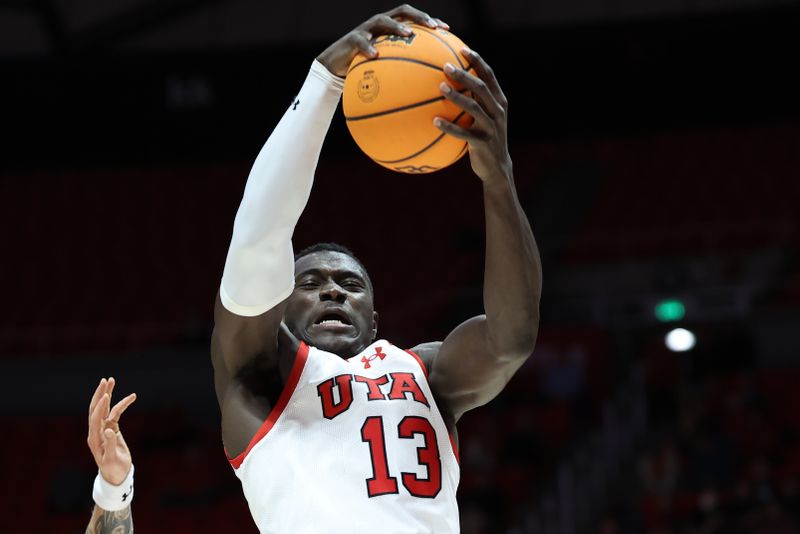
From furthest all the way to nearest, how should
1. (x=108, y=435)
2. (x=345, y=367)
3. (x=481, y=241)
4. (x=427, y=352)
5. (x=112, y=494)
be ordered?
1. (x=481, y=241)
2. (x=112, y=494)
3. (x=108, y=435)
4. (x=427, y=352)
5. (x=345, y=367)

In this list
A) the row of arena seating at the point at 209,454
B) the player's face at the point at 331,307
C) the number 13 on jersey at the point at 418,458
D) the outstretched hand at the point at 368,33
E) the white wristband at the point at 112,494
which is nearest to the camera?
the outstretched hand at the point at 368,33

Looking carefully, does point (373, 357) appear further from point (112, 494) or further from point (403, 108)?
point (112, 494)

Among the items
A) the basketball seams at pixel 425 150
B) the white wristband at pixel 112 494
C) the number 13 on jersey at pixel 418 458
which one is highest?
the basketball seams at pixel 425 150

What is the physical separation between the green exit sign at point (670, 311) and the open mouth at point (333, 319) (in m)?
11.4

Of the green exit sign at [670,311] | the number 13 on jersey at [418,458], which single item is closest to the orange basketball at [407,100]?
the number 13 on jersey at [418,458]

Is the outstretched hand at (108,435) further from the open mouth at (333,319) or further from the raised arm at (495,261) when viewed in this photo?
the raised arm at (495,261)

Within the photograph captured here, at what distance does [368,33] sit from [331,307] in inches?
40.5

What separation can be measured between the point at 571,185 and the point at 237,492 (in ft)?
31.0

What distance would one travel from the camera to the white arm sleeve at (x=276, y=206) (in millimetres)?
3758

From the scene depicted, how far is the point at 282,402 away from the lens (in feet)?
13.2

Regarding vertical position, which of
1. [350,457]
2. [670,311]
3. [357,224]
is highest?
[357,224]

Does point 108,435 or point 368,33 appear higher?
point 368,33

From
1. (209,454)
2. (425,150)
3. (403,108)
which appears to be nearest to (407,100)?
(403,108)

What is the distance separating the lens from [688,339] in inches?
570
